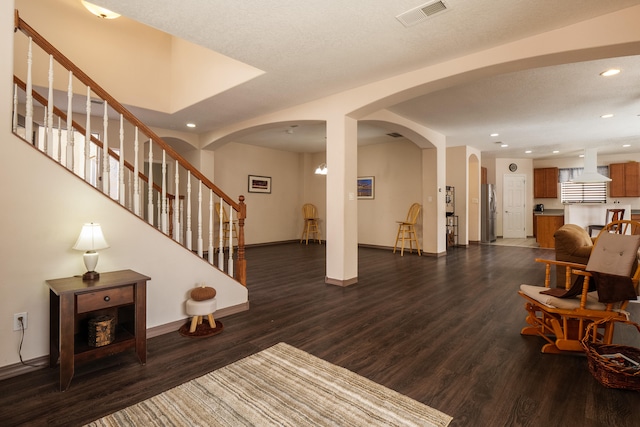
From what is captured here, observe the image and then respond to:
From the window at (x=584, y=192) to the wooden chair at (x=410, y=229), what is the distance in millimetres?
5751

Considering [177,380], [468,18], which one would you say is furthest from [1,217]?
[468,18]

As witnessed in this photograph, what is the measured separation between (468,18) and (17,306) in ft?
13.3

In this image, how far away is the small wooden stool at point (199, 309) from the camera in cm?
281

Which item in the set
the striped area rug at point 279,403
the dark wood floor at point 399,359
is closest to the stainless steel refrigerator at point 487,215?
the dark wood floor at point 399,359

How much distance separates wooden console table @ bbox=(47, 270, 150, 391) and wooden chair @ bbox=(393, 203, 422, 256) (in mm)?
5825

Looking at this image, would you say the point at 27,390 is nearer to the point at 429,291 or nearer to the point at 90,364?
the point at 90,364

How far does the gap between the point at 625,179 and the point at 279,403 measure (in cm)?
1160

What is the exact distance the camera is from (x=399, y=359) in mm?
2379

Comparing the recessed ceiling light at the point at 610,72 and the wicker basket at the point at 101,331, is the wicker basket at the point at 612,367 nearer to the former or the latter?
the recessed ceiling light at the point at 610,72

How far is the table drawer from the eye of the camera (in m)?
2.08

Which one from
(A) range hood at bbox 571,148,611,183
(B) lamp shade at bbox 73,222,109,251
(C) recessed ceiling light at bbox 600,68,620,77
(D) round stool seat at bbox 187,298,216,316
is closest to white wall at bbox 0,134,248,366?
(B) lamp shade at bbox 73,222,109,251

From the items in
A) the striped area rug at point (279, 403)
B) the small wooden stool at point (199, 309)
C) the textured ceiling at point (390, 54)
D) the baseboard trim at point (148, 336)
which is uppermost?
the textured ceiling at point (390, 54)

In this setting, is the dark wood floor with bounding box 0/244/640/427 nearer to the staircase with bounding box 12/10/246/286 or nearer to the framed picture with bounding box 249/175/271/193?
the staircase with bounding box 12/10/246/286

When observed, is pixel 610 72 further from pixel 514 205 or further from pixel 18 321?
pixel 514 205
